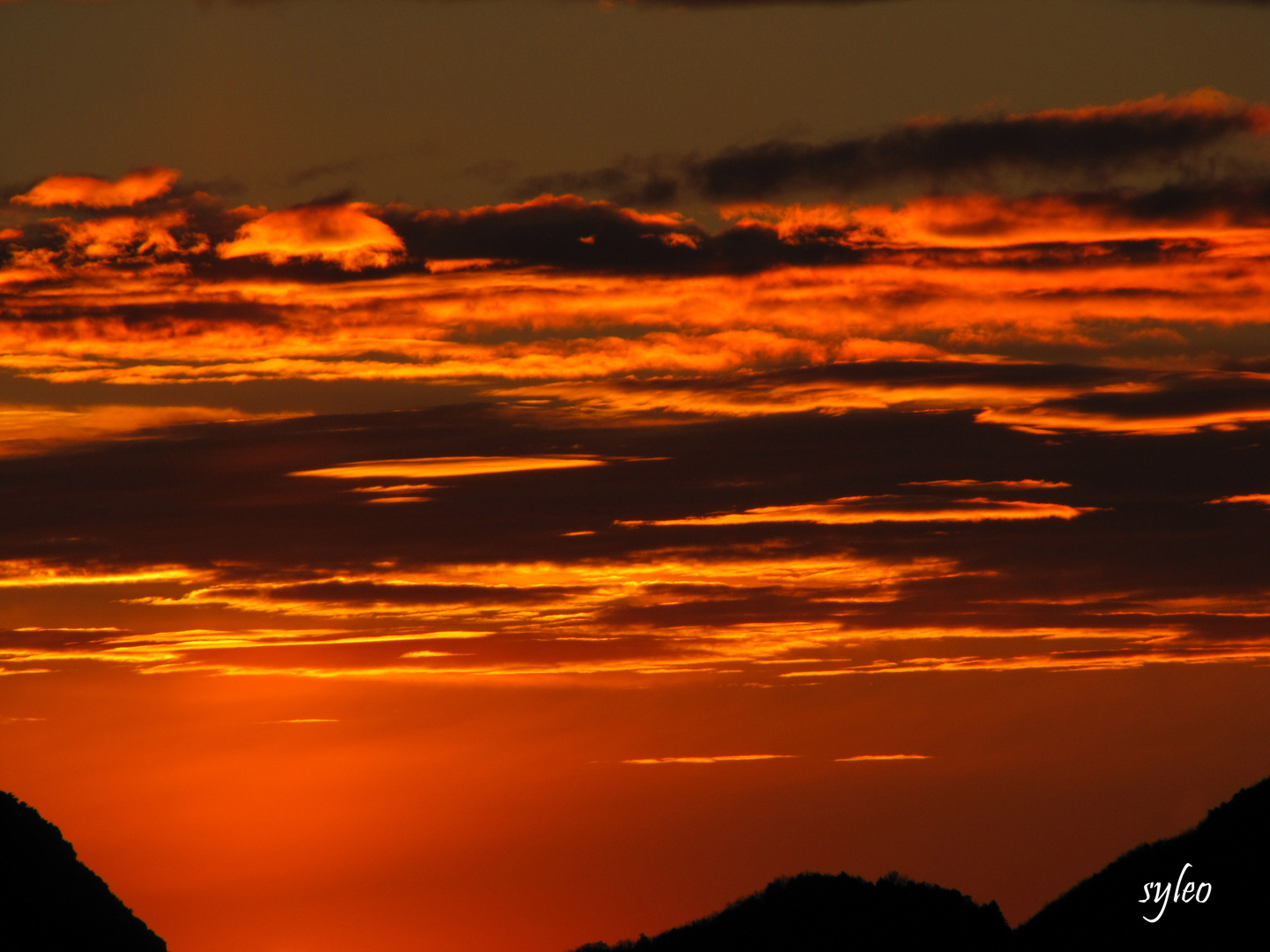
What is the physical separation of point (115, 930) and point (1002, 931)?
106042 millimetres

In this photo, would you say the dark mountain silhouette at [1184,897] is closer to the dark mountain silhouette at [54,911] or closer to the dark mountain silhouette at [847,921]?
the dark mountain silhouette at [847,921]

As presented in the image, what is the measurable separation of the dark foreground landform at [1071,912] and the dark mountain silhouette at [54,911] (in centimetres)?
5838

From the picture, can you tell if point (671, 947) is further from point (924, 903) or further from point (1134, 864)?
point (1134, 864)

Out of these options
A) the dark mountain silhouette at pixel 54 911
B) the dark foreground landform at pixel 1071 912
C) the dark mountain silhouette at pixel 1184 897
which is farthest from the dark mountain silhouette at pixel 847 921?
the dark mountain silhouette at pixel 54 911

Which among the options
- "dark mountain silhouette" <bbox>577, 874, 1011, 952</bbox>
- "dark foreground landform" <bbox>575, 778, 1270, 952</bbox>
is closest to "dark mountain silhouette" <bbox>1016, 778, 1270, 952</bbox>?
"dark foreground landform" <bbox>575, 778, 1270, 952</bbox>

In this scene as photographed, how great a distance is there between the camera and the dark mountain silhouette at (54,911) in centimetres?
18738

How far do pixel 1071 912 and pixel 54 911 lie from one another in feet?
391

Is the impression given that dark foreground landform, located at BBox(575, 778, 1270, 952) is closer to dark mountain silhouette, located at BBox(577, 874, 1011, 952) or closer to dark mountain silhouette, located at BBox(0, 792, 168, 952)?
dark mountain silhouette, located at BBox(577, 874, 1011, 952)

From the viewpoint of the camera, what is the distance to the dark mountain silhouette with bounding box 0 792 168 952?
7377 inches

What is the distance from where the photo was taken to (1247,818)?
433 ft

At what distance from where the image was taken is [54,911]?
192m

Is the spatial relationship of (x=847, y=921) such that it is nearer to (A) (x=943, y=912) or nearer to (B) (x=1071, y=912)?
(A) (x=943, y=912)

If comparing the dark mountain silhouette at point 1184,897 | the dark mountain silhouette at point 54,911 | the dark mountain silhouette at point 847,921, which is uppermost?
the dark mountain silhouette at point 1184,897

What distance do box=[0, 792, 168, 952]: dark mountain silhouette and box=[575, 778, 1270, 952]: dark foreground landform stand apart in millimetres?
58376
